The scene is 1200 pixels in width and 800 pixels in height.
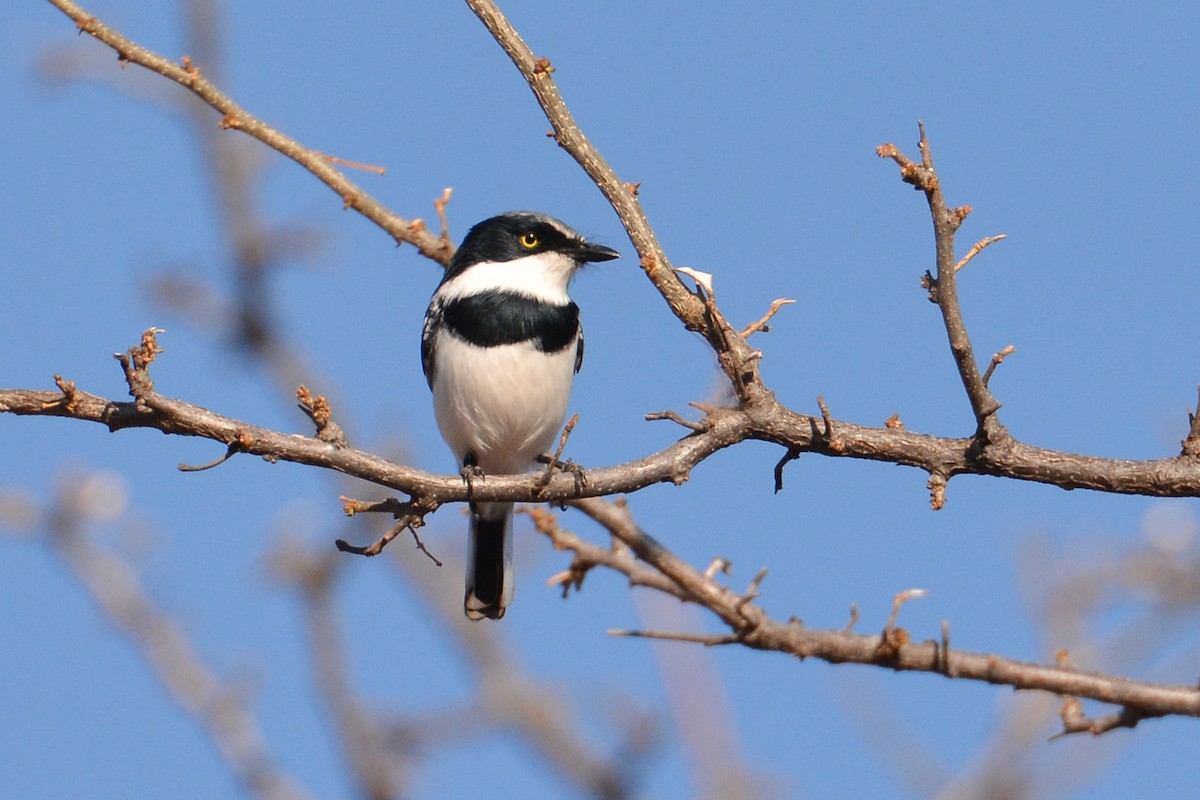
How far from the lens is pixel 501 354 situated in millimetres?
6664

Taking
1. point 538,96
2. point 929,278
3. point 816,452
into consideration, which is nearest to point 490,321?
point 538,96

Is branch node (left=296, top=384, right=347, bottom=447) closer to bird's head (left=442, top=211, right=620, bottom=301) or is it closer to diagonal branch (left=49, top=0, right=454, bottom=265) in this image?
diagonal branch (left=49, top=0, right=454, bottom=265)

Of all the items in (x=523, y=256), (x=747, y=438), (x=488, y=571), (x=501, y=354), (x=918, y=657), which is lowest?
(x=918, y=657)

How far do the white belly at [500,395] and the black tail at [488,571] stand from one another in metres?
0.44

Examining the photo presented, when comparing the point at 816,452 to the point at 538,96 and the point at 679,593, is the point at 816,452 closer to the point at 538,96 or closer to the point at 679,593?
the point at 679,593

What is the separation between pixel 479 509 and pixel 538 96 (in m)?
3.16

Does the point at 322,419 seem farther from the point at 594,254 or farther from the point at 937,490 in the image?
the point at 594,254

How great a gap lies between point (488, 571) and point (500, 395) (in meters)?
1.10

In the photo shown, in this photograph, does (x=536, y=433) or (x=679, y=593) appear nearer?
(x=679, y=593)

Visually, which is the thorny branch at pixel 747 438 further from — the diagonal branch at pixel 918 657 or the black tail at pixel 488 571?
the black tail at pixel 488 571

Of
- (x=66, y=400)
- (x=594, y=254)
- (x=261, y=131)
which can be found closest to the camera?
(x=66, y=400)

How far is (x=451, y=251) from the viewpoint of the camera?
7.53 meters

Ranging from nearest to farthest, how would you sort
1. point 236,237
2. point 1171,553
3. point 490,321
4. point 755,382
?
point 755,382
point 1171,553
point 490,321
point 236,237

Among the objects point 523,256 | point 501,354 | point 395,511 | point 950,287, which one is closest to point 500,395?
point 501,354
